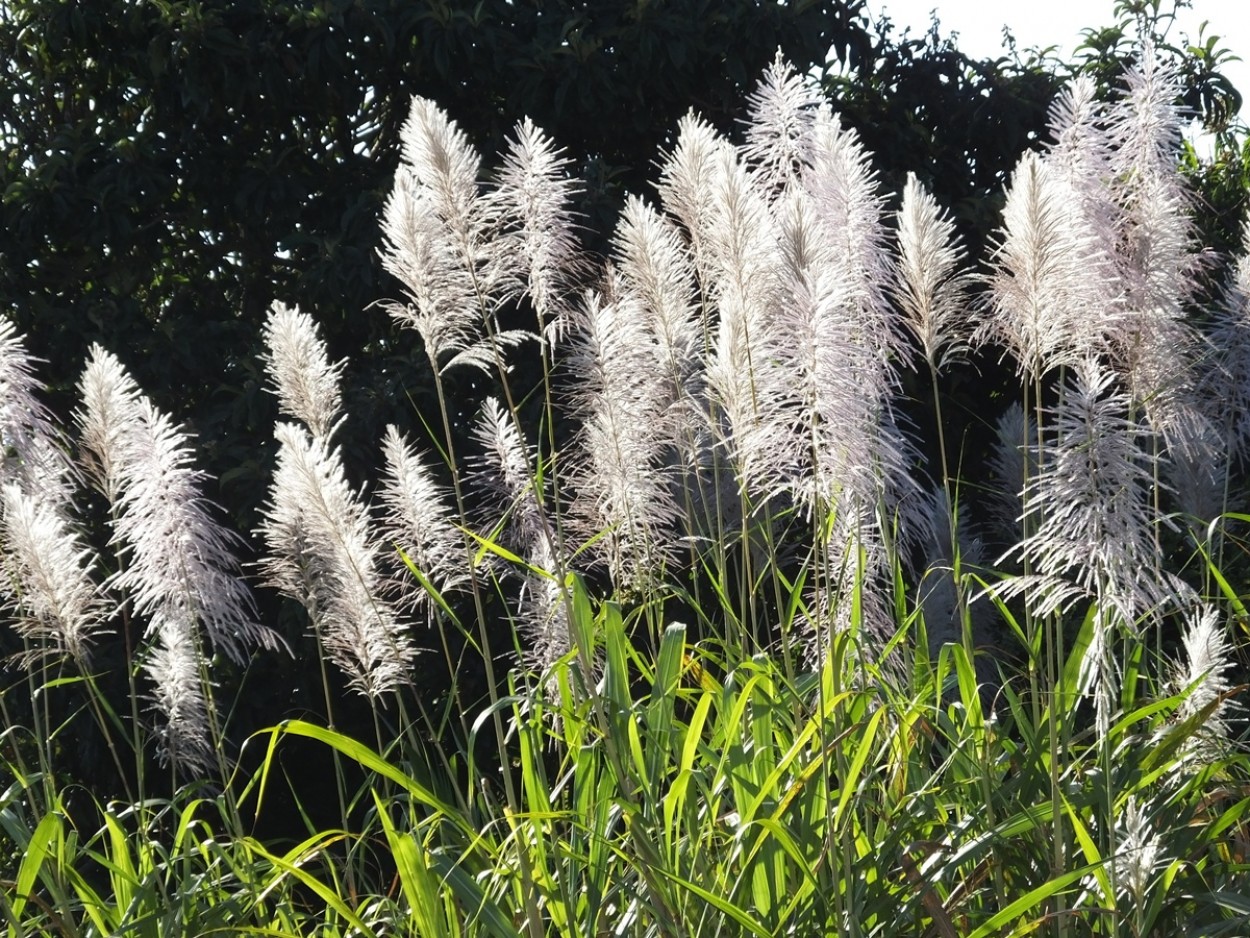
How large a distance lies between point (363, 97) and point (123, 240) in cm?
136

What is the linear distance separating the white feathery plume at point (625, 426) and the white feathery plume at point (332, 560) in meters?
0.55

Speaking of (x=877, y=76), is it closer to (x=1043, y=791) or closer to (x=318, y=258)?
(x=318, y=258)

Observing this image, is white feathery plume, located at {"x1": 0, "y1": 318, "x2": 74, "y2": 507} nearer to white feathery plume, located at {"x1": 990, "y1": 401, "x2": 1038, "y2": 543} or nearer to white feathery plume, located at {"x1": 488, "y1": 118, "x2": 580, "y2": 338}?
white feathery plume, located at {"x1": 488, "y1": 118, "x2": 580, "y2": 338}

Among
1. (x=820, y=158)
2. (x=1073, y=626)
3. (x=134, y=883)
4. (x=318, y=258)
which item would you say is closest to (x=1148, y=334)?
(x=820, y=158)

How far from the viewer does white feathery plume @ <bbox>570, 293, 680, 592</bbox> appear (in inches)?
125

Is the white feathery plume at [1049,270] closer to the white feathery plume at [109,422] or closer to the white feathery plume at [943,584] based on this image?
the white feathery plume at [943,584]

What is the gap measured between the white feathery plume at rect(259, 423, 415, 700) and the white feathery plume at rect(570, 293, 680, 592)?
0.55 metres

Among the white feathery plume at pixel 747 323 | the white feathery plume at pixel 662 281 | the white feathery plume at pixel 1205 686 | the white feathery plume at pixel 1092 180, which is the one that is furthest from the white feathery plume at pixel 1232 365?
the white feathery plume at pixel 747 323

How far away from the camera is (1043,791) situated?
9.93 feet

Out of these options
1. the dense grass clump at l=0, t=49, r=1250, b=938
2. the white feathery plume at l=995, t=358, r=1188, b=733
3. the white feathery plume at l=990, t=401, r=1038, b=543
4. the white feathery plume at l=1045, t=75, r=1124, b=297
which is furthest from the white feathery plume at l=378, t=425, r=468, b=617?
the white feathery plume at l=990, t=401, r=1038, b=543

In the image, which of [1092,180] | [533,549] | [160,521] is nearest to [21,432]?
[160,521]

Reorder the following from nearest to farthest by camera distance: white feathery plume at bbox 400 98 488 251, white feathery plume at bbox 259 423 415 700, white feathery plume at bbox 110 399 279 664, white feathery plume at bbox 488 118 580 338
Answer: white feathery plume at bbox 400 98 488 251 → white feathery plume at bbox 488 118 580 338 → white feathery plume at bbox 259 423 415 700 → white feathery plume at bbox 110 399 279 664

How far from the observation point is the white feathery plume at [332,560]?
2.97 m

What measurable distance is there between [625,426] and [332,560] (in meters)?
0.75
